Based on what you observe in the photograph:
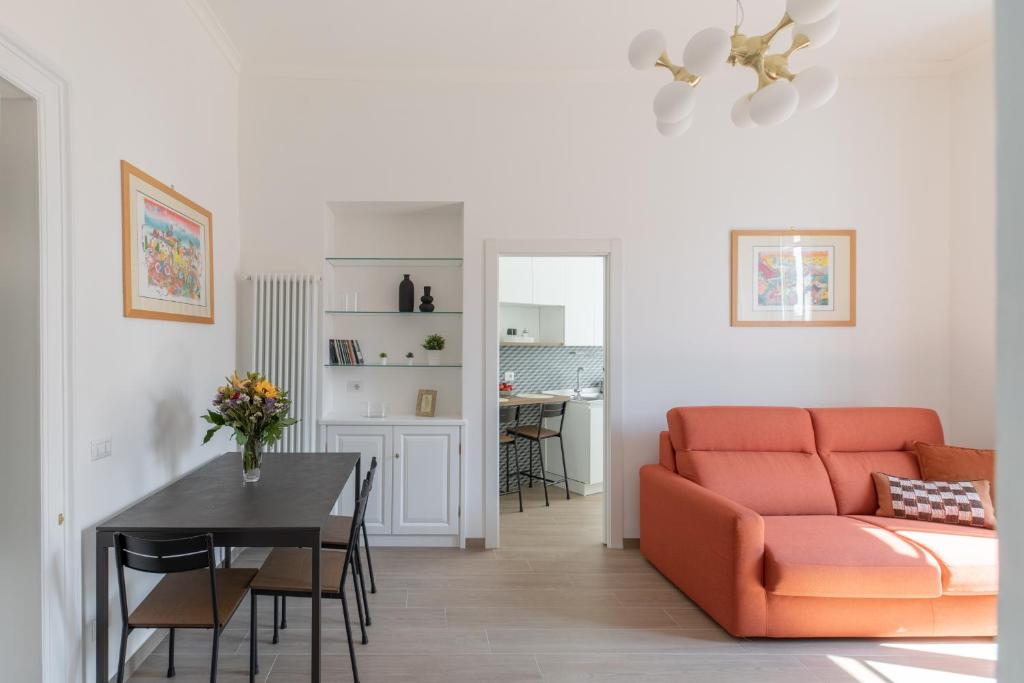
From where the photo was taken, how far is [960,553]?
8.64ft

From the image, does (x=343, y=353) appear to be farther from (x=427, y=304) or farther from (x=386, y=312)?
(x=427, y=304)

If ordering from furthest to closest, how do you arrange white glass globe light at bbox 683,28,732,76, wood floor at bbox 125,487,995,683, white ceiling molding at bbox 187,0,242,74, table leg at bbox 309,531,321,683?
white ceiling molding at bbox 187,0,242,74 → wood floor at bbox 125,487,995,683 → table leg at bbox 309,531,321,683 → white glass globe light at bbox 683,28,732,76

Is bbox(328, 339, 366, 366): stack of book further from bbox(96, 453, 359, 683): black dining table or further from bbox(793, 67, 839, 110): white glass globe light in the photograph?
bbox(793, 67, 839, 110): white glass globe light

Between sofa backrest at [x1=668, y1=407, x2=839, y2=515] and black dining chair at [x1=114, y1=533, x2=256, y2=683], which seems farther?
sofa backrest at [x1=668, y1=407, x2=839, y2=515]

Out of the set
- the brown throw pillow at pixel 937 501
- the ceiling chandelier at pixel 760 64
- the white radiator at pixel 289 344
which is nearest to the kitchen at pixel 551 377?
the white radiator at pixel 289 344

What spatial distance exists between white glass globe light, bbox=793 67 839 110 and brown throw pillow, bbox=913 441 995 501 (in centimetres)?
251

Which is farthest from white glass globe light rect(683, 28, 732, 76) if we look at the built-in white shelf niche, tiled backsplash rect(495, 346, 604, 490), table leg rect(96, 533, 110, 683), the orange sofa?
tiled backsplash rect(495, 346, 604, 490)

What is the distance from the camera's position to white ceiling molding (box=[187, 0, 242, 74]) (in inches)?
124

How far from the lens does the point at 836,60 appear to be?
12.6 feet

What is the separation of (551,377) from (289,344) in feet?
10.1

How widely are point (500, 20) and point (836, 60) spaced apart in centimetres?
241

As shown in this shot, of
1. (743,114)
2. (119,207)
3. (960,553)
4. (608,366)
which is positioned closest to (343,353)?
(119,207)

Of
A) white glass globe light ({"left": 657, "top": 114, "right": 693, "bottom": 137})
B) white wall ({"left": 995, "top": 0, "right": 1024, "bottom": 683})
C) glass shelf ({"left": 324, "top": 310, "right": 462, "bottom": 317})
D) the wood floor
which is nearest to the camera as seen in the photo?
white wall ({"left": 995, "top": 0, "right": 1024, "bottom": 683})

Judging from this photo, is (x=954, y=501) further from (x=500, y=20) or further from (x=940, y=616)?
(x=500, y=20)
